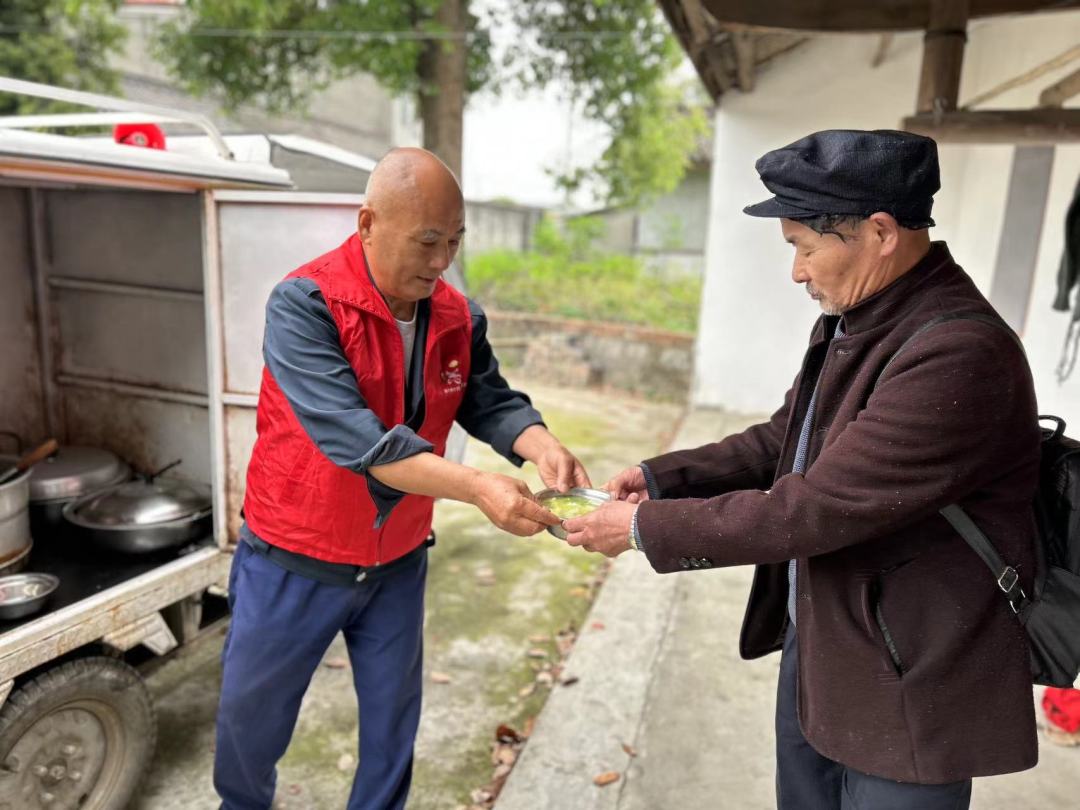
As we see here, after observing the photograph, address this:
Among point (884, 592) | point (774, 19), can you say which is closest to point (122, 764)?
point (884, 592)

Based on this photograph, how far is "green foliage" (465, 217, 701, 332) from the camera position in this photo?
14461 mm

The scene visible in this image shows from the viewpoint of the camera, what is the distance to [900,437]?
1.67 meters

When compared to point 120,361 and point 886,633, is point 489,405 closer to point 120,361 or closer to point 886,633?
point 886,633

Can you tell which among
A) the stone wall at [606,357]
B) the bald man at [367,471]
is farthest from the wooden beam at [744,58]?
the bald man at [367,471]

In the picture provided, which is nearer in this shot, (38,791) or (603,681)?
(38,791)

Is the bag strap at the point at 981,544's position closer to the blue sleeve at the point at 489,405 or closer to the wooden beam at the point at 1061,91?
the blue sleeve at the point at 489,405

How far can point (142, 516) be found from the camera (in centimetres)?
375

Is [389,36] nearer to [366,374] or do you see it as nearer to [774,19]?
[774,19]

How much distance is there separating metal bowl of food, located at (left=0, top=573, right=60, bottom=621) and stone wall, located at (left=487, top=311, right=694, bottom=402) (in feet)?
33.2

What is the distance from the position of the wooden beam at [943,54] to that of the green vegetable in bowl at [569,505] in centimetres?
308

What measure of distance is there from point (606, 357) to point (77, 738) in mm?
11056

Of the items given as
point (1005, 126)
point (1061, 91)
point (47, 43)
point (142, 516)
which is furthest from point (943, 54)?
point (47, 43)

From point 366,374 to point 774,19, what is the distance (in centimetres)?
291

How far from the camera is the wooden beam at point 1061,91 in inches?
160
